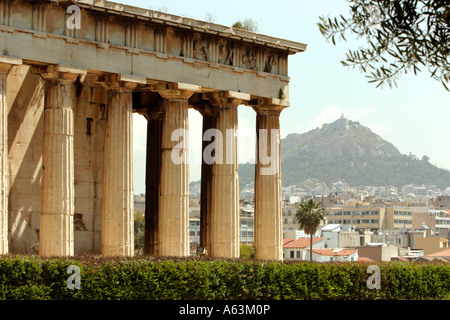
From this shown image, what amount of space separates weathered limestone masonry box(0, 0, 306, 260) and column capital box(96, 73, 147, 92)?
0.05 metres

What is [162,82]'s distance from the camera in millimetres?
46594

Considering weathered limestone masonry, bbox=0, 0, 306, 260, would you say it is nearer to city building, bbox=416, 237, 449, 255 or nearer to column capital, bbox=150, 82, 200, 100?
column capital, bbox=150, 82, 200, 100

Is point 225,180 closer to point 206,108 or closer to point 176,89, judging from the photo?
point 206,108

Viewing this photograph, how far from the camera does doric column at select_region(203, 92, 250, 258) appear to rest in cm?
4888

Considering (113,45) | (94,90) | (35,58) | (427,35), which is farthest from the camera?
(94,90)

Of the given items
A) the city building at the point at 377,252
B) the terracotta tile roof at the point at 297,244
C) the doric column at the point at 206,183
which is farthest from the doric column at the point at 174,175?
the city building at the point at 377,252

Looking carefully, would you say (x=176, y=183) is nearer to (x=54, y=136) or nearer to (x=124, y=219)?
(x=124, y=219)

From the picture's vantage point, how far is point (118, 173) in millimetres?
44531

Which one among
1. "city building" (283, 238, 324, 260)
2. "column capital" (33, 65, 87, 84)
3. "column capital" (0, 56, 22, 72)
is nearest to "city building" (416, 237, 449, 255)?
"city building" (283, 238, 324, 260)

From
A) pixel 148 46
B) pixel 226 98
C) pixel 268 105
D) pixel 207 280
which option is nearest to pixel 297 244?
pixel 268 105

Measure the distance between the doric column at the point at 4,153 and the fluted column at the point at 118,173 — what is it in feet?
17.5

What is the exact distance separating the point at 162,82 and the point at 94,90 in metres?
4.56

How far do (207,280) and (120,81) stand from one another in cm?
1058
